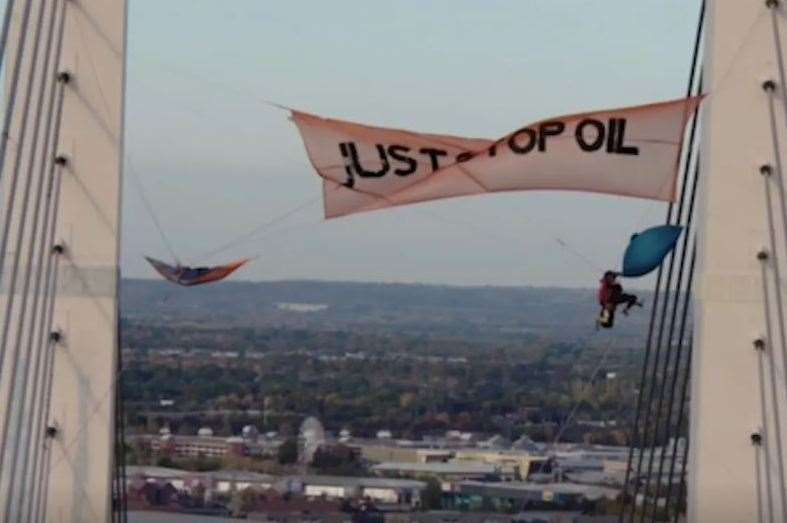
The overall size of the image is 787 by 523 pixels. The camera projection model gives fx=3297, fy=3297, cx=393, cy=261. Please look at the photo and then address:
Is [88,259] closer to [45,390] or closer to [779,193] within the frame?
[45,390]

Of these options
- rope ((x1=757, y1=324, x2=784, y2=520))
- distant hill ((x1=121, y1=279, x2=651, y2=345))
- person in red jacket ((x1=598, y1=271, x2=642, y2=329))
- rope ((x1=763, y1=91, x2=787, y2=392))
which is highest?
distant hill ((x1=121, y1=279, x2=651, y2=345))

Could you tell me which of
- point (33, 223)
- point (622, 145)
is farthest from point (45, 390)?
point (622, 145)

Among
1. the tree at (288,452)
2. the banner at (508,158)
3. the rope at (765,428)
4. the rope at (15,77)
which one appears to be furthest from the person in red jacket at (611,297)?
the tree at (288,452)

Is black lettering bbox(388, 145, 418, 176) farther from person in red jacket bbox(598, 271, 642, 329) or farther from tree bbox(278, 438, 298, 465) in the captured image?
tree bbox(278, 438, 298, 465)

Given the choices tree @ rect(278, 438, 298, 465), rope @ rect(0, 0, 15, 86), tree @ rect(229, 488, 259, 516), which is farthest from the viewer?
tree @ rect(278, 438, 298, 465)

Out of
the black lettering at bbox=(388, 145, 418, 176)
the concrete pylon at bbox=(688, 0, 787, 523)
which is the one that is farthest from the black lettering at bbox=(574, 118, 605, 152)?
the black lettering at bbox=(388, 145, 418, 176)

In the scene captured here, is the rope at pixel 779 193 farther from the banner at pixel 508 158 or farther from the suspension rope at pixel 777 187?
the banner at pixel 508 158
